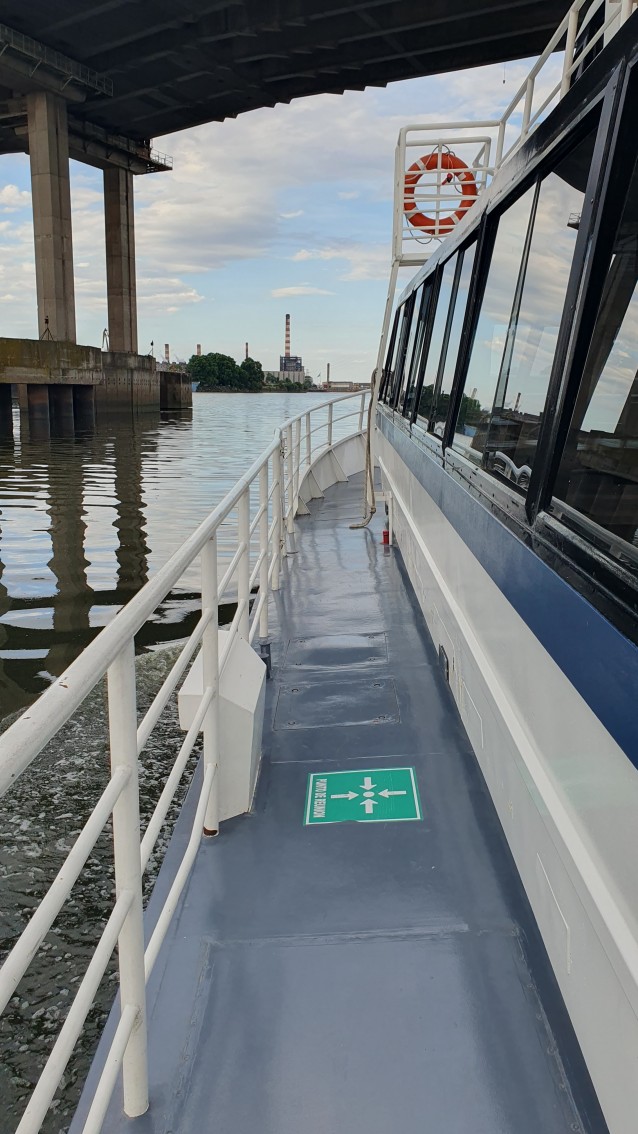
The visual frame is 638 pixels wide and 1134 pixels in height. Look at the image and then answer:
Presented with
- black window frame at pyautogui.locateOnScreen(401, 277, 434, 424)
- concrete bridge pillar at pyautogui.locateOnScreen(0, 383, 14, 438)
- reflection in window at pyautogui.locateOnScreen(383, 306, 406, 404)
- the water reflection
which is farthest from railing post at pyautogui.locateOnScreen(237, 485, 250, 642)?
concrete bridge pillar at pyautogui.locateOnScreen(0, 383, 14, 438)

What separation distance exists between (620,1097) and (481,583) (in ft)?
4.93

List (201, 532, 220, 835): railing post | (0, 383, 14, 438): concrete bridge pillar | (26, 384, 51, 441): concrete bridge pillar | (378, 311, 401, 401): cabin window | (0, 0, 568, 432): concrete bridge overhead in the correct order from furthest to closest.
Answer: (26, 384, 51, 441): concrete bridge pillar → (0, 383, 14, 438): concrete bridge pillar → (0, 0, 568, 432): concrete bridge overhead → (378, 311, 401, 401): cabin window → (201, 532, 220, 835): railing post

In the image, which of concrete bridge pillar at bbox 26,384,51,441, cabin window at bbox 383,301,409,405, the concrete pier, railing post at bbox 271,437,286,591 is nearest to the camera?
railing post at bbox 271,437,286,591

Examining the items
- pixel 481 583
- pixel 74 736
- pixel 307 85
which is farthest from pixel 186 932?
pixel 307 85

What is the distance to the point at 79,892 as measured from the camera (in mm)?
3473

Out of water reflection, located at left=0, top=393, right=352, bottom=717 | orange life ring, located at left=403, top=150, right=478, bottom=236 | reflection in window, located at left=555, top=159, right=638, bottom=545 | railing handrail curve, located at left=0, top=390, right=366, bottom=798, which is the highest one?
orange life ring, located at left=403, top=150, right=478, bottom=236

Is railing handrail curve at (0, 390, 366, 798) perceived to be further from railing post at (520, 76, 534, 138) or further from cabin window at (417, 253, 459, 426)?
cabin window at (417, 253, 459, 426)

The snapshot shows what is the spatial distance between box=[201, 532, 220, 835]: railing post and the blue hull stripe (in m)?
0.84

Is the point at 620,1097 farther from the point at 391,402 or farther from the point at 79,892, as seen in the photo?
the point at 391,402

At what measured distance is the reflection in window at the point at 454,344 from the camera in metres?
3.59

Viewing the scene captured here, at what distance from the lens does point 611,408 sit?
71.8 inches

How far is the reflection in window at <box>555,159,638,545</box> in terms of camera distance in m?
1.71

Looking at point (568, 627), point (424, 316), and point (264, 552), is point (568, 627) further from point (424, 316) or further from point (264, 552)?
point (424, 316)

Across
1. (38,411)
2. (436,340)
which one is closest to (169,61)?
(38,411)
